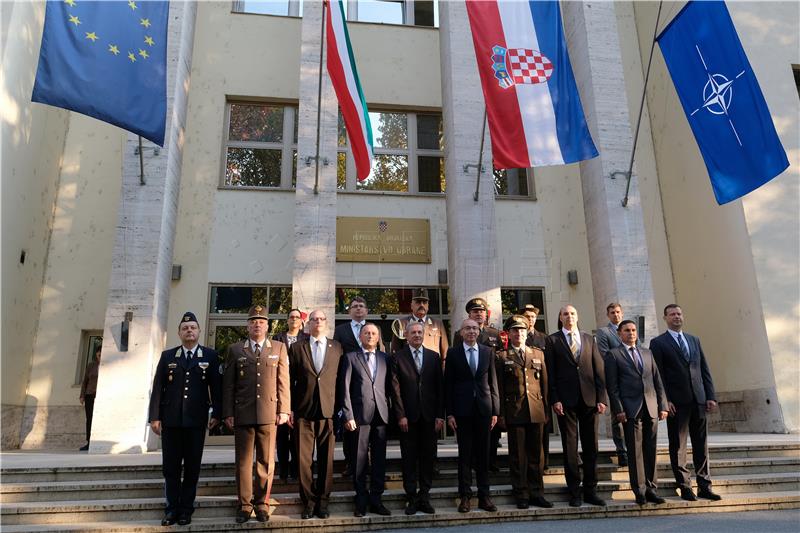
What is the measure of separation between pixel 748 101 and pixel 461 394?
580 centimetres

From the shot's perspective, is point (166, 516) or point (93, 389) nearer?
point (166, 516)

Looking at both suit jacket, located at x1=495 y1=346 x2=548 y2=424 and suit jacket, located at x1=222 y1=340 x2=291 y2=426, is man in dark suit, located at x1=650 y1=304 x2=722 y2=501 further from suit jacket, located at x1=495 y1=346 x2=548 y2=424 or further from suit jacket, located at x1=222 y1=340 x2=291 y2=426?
suit jacket, located at x1=222 y1=340 x2=291 y2=426

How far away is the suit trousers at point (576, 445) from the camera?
5.73 metres

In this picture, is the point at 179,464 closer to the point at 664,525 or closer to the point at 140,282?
the point at 664,525

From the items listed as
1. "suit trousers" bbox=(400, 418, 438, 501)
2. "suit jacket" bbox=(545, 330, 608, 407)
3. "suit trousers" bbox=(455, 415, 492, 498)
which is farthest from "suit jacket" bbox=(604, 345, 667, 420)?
"suit trousers" bbox=(400, 418, 438, 501)

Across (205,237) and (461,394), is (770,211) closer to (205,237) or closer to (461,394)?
(461,394)

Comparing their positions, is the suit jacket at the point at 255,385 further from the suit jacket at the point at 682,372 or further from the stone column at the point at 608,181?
the stone column at the point at 608,181

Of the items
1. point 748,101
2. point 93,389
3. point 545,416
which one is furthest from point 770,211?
point 93,389

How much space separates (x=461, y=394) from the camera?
5707 mm

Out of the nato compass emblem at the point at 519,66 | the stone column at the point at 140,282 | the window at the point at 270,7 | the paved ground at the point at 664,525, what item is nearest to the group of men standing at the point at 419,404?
the paved ground at the point at 664,525

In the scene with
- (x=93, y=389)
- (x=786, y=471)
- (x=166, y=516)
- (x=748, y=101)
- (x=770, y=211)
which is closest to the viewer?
(x=166, y=516)

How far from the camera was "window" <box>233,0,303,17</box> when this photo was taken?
12883mm

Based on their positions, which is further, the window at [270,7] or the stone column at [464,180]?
the window at [270,7]

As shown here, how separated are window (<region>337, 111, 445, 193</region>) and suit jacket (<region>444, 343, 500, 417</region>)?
7.01 m
